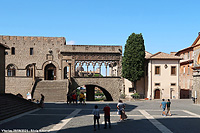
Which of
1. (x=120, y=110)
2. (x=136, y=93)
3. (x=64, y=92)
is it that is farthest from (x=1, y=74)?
(x=136, y=93)

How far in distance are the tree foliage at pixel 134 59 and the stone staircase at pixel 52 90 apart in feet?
32.7

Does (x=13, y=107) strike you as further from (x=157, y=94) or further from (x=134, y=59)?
(x=157, y=94)

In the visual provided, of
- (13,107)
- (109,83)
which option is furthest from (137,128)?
(109,83)

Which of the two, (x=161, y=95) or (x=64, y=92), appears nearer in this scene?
(x=64, y=92)

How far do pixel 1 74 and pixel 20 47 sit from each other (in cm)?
1841

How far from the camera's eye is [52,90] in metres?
32.3

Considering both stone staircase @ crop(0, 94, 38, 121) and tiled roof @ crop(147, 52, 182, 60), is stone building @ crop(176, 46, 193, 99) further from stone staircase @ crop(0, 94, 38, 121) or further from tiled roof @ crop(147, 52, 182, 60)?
stone staircase @ crop(0, 94, 38, 121)

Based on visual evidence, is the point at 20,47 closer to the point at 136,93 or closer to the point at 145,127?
the point at 136,93

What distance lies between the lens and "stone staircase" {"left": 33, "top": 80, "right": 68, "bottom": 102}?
100 ft

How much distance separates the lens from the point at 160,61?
123 feet

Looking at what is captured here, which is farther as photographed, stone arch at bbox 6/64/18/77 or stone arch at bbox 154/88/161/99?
stone arch at bbox 6/64/18/77

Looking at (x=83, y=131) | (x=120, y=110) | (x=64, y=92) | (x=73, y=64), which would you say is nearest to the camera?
(x=83, y=131)

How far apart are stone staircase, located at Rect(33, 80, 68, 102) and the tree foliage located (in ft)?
32.7

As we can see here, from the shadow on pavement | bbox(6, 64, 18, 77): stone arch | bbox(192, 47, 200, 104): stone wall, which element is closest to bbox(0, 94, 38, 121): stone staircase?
the shadow on pavement
